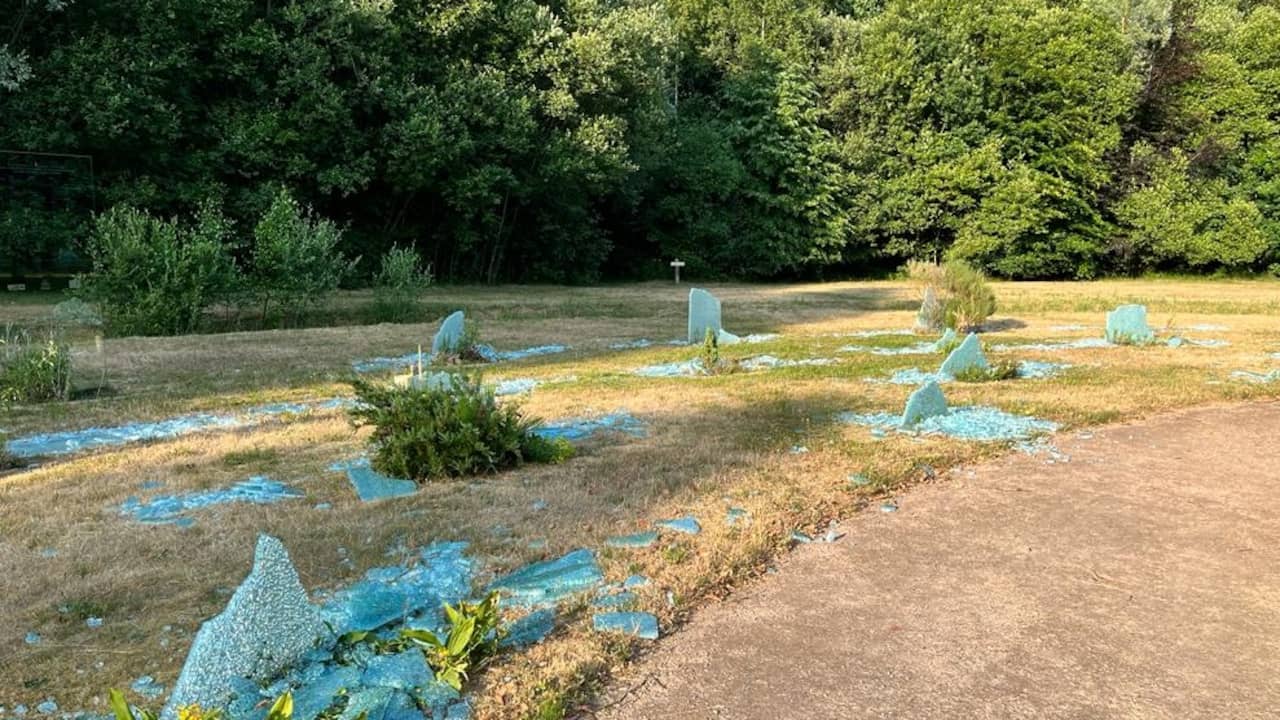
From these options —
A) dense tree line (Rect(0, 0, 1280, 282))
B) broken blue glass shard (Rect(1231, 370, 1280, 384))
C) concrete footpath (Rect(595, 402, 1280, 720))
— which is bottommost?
concrete footpath (Rect(595, 402, 1280, 720))

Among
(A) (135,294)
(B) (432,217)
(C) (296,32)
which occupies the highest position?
(C) (296,32)

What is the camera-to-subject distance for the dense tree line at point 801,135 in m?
21.4

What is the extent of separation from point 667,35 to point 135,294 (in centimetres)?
1769

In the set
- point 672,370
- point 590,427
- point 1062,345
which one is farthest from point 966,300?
point 590,427

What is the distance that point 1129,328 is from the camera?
1098cm

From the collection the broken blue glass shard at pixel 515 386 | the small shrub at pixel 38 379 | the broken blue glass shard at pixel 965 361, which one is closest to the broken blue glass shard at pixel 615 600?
the broken blue glass shard at pixel 515 386

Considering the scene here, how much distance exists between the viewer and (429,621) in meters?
2.96

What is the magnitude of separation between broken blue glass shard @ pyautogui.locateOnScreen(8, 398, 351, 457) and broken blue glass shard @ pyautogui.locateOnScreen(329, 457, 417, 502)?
196 cm

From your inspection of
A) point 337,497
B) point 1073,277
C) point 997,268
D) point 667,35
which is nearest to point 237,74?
point 667,35

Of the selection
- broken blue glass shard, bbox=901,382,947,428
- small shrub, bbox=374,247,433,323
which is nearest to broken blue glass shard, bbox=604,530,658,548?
broken blue glass shard, bbox=901,382,947,428

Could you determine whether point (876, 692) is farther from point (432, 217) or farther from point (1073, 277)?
point (1073, 277)

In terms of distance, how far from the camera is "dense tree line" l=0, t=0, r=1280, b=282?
2144 cm

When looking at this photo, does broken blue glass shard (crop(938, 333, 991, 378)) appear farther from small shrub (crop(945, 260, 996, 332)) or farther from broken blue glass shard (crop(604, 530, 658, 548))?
broken blue glass shard (crop(604, 530, 658, 548))

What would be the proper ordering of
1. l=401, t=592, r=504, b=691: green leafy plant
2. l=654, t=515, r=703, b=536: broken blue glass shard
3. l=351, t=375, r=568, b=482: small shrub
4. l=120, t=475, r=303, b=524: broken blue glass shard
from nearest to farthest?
l=401, t=592, r=504, b=691: green leafy plant → l=654, t=515, r=703, b=536: broken blue glass shard → l=120, t=475, r=303, b=524: broken blue glass shard → l=351, t=375, r=568, b=482: small shrub
